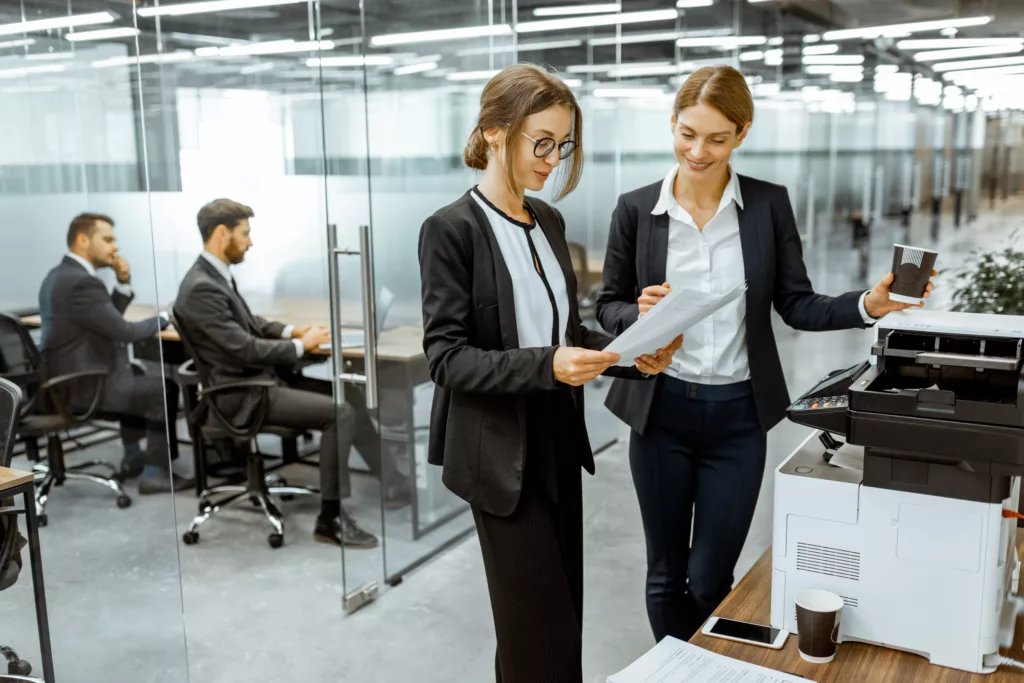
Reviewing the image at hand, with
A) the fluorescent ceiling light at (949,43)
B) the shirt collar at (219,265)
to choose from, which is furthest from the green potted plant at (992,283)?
the shirt collar at (219,265)

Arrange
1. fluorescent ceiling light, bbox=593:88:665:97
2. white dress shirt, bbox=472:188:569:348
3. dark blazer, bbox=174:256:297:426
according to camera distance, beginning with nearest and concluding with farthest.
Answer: white dress shirt, bbox=472:188:569:348
dark blazer, bbox=174:256:297:426
fluorescent ceiling light, bbox=593:88:665:97

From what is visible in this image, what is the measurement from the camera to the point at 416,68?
3492 mm

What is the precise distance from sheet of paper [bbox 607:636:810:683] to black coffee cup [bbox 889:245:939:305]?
2.90 feet

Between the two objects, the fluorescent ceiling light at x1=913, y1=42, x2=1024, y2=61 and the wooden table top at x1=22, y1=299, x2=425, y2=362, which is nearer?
the wooden table top at x1=22, y1=299, x2=425, y2=362

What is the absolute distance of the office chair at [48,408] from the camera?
10.8 ft

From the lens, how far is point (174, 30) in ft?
17.6

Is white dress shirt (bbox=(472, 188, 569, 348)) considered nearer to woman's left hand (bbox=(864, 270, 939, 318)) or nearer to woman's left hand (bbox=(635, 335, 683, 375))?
woman's left hand (bbox=(635, 335, 683, 375))

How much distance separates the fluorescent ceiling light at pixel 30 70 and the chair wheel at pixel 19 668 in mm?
1707

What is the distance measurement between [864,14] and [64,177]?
388 centimetres

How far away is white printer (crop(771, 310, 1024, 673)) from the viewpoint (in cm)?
145

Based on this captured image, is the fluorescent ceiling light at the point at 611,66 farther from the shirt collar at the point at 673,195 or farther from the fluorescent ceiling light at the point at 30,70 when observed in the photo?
the shirt collar at the point at 673,195

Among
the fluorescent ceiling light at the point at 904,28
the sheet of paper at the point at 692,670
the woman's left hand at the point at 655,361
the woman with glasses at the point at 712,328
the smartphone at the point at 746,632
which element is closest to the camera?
the sheet of paper at the point at 692,670

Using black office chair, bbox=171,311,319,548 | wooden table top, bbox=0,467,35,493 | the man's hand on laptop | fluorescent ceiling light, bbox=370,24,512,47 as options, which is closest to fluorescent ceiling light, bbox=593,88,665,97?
fluorescent ceiling light, bbox=370,24,512,47

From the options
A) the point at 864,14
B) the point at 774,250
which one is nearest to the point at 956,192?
the point at 864,14
